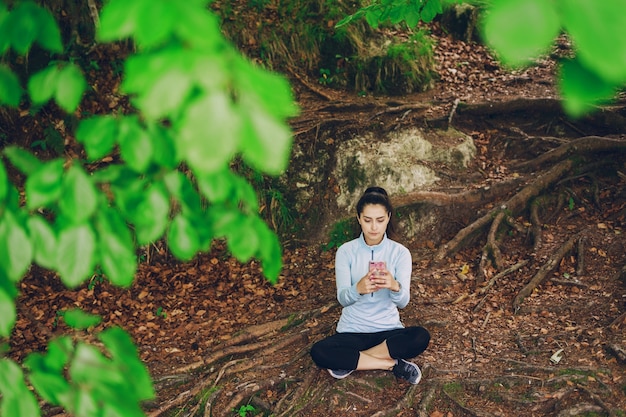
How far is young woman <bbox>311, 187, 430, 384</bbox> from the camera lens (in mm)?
4230

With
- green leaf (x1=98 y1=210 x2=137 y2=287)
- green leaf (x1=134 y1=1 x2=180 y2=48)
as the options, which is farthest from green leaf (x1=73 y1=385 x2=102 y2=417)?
green leaf (x1=134 y1=1 x2=180 y2=48)

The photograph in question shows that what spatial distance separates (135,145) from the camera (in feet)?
3.86

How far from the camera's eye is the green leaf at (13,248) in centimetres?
119

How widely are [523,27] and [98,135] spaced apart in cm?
85

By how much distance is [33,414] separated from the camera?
1.29 metres

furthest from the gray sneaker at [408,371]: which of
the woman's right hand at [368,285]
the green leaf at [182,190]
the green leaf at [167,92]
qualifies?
the green leaf at [167,92]

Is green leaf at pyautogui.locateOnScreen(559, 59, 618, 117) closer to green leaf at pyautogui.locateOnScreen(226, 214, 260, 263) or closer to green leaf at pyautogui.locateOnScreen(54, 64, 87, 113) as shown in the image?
green leaf at pyautogui.locateOnScreen(226, 214, 260, 263)

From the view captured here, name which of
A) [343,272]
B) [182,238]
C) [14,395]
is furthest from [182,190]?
[343,272]

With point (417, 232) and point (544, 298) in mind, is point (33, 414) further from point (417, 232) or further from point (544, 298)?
point (417, 232)

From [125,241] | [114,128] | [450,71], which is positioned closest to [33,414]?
[125,241]

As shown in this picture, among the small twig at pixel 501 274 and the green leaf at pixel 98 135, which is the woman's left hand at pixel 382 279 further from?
the green leaf at pixel 98 135

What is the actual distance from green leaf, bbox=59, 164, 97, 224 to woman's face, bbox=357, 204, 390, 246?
3.19 metres

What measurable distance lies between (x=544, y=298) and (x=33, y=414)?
468 cm

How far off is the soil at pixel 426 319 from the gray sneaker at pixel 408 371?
0.08m
